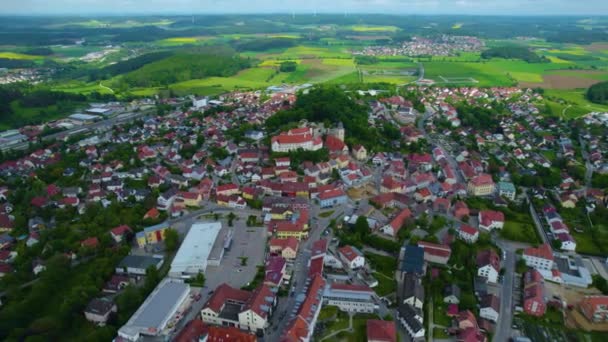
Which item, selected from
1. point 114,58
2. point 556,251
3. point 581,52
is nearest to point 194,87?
point 114,58

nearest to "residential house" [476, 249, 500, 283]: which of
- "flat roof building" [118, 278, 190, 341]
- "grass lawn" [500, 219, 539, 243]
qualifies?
"grass lawn" [500, 219, 539, 243]

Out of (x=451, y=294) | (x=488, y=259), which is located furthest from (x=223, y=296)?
(x=488, y=259)

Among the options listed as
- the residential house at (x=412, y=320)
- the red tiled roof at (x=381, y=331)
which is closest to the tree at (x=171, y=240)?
the red tiled roof at (x=381, y=331)

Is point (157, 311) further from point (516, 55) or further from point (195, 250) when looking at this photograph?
point (516, 55)

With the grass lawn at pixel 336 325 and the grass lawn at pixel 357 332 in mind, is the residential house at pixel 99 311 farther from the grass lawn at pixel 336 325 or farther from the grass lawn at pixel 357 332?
the grass lawn at pixel 357 332

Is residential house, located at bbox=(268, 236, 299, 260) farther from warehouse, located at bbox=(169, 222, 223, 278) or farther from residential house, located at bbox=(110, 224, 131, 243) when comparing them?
residential house, located at bbox=(110, 224, 131, 243)

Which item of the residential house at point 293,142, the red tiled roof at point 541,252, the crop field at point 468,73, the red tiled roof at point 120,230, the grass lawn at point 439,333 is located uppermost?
the crop field at point 468,73
